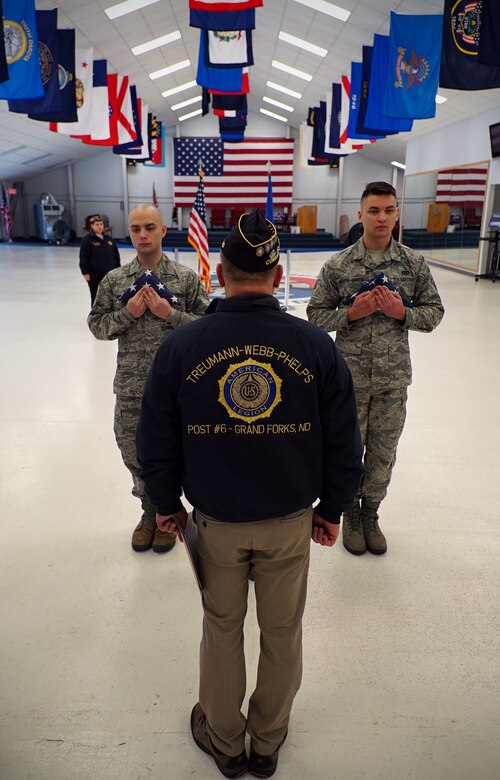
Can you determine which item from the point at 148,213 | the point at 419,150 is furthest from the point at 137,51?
the point at 148,213

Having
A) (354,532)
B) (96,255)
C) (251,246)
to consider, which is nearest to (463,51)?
(96,255)

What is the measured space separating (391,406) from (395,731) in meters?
1.38

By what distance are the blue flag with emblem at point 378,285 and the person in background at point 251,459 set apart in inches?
43.0

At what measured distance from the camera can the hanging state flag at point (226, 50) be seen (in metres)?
8.88

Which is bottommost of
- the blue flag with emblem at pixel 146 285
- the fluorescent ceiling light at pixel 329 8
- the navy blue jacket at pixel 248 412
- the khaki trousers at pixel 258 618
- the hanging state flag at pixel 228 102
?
the khaki trousers at pixel 258 618

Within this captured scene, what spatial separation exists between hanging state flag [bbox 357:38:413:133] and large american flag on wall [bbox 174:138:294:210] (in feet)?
50.3

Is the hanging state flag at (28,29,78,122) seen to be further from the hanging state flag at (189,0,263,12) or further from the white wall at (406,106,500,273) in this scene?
the white wall at (406,106,500,273)

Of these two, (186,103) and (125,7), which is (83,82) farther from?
(186,103)

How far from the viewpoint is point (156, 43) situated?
567 inches

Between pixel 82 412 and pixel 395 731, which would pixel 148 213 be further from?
pixel 82 412

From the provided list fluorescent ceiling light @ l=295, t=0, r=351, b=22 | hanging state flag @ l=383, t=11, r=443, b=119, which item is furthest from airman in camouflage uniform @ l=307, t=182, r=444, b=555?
fluorescent ceiling light @ l=295, t=0, r=351, b=22

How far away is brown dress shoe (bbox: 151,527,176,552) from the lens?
114 inches

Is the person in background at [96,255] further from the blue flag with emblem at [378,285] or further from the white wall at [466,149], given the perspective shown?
the white wall at [466,149]

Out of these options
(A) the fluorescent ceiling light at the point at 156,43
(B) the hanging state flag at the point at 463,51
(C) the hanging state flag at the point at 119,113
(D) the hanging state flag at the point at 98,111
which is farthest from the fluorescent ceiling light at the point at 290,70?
(B) the hanging state flag at the point at 463,51
